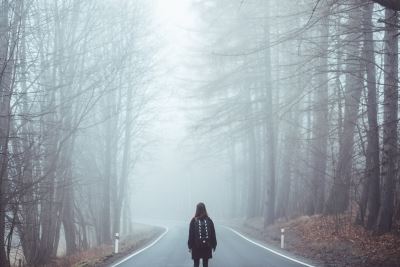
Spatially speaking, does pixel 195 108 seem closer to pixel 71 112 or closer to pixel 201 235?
pixel 71 112

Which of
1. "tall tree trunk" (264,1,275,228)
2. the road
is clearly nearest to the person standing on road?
the road

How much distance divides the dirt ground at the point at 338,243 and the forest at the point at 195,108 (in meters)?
0.64

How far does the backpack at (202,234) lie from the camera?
11.1 metres

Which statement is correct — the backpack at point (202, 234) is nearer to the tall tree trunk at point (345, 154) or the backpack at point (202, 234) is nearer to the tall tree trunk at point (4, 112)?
the tall tree trunk at point (4, 112)

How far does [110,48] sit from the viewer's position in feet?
84.4

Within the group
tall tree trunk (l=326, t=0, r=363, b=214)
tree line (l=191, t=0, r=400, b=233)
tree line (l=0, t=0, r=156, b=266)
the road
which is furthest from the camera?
tall tree trunk (l=326, t=0, r=363, b=214)

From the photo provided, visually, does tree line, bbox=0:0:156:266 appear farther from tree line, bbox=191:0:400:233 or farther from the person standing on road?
the person standing on road

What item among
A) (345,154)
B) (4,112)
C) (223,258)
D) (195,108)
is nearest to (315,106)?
(345,154)

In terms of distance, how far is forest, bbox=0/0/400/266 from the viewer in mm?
15344

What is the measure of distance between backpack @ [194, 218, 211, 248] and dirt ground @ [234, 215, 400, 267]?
4794 millimetres

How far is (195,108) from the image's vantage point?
33.8m

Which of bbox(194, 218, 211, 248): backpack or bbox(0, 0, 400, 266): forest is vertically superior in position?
bbox(0, 0, 400, 266): forest

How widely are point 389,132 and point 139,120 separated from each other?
17.1 meters

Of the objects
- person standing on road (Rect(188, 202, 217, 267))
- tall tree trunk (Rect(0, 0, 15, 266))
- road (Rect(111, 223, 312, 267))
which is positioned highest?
tall tree trunk (Rect(0, 0, 15, 266))
